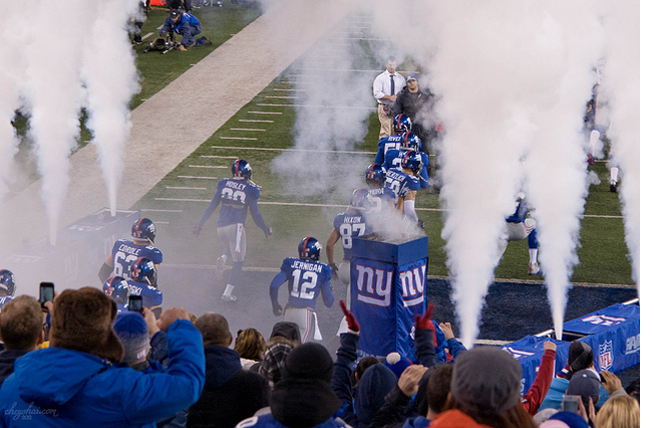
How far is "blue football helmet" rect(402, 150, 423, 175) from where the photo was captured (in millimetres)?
11555

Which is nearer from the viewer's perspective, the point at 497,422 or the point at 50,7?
the point at 497,422

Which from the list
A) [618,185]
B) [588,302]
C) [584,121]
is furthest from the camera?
[584,121]

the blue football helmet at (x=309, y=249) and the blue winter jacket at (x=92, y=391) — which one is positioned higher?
the blue football helmet at (x=309, y=249)

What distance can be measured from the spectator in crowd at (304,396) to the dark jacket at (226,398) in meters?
0.55

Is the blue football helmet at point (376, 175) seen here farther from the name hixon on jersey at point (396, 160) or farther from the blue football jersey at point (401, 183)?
the name hixon on jersey at point (396, 160)

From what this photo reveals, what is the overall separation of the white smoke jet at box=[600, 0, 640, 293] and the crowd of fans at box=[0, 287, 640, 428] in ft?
28.1

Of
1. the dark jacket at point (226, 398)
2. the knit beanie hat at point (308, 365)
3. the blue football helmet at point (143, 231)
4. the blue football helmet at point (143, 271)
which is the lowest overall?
the dark jacket at point (226, 398)

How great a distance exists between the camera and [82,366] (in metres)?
3.24

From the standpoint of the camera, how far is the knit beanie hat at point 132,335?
3.60 m

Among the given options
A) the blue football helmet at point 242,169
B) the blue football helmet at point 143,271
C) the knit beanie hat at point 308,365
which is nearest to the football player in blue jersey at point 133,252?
the blue football helmet at point 143,271

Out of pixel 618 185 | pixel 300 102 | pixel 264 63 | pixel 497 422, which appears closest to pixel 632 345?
pixel 497 422

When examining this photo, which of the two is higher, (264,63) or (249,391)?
(264,63)
